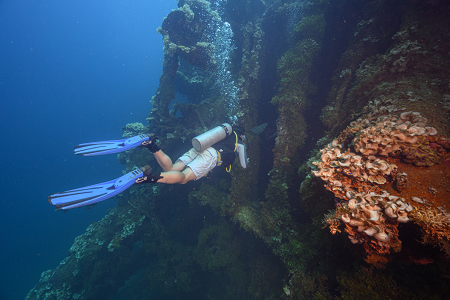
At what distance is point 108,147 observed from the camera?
4051 mm

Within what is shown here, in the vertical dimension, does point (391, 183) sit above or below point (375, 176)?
below

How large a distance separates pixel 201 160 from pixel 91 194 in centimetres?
271

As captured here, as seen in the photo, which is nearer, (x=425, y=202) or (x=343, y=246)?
(x=425, y=202)

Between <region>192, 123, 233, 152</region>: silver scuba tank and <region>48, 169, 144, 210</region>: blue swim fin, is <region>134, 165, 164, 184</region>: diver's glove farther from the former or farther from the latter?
<region>192, 123, 233, 152</region>: silver scuba tank

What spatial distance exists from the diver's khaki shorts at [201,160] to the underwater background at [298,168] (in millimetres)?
2019

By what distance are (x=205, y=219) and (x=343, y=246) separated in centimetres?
708

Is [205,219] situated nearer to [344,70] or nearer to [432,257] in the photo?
[432,257]

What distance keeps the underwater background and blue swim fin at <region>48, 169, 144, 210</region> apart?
142 inches

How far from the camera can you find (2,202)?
48.2 meters

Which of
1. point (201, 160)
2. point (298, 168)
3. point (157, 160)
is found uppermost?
point (157, 160)

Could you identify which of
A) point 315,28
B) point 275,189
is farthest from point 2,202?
point 315,28

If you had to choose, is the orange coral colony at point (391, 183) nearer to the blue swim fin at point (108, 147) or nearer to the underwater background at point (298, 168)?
the underwater background at point (298, 168)

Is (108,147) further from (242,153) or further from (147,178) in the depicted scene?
(242,153)

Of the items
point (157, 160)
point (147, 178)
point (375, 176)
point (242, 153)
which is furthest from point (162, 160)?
point (375, 176)
